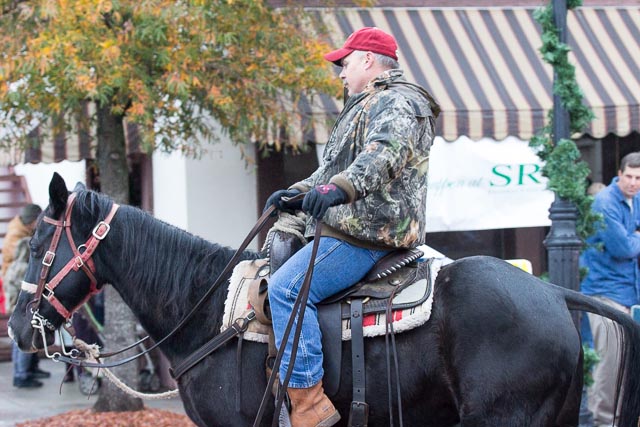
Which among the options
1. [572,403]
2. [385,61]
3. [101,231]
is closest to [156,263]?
[101,231]

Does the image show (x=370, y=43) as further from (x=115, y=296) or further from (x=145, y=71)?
(x=115, y=296)

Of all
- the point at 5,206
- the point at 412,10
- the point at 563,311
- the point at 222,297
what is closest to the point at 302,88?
the point at 412,10

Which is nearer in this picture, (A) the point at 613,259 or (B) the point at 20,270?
(A) the point at 613,259

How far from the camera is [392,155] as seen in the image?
3.94 m

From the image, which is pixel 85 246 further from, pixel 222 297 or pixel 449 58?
pixel 449 58

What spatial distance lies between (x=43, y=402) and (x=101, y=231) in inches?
236

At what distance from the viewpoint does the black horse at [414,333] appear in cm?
399

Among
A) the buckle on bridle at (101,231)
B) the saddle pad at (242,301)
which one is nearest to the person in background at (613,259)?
the saddle pad at (242,301)

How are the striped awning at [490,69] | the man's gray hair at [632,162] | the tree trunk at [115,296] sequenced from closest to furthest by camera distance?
the man's gray hair at [632,162] < the tree trunk at [115,296] < the striped awning at [490,69]

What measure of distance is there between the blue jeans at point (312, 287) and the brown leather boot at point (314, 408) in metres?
0.04

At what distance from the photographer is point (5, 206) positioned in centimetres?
1342

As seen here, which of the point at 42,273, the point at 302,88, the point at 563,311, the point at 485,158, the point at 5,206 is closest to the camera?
the point at 563,311

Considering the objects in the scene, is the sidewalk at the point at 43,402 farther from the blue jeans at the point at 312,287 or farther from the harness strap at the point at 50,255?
the blue jeans at the point at 312,287

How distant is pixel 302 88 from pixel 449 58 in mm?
2335
